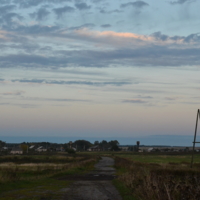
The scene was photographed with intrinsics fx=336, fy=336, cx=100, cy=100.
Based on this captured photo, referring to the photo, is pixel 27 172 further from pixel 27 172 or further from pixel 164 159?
pixel 164 159

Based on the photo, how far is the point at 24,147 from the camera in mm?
167000

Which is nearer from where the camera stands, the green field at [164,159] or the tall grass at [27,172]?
the tall grass at [27,172]

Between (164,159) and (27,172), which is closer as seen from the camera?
(27,172)

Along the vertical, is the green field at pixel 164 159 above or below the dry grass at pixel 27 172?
below

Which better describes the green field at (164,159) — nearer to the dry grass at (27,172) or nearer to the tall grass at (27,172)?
the tall grass at (27,172)

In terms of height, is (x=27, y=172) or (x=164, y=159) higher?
(x=27, y=172)

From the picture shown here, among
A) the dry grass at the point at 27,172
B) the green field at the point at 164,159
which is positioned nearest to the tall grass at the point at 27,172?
the dry grass at the point at 27,172

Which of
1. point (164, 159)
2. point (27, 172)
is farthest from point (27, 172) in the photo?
point (164, 159)

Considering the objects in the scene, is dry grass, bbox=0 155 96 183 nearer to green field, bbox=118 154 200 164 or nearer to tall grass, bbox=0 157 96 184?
tall grass, bbox=0 157 96 184

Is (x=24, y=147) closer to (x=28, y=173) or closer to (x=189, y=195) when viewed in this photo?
(x=28, y=173)

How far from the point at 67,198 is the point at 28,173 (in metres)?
18.8

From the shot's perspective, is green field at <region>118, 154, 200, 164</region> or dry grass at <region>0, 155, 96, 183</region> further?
green field at <region>118, 154, 200, 164</region>

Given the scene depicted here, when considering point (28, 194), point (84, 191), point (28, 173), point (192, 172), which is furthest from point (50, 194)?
point (28, 173)

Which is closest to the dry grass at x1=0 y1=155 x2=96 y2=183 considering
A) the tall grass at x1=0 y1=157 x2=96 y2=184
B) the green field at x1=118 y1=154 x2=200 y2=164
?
the tall grass at x1=0 y1=157 x2=96 y2=184
